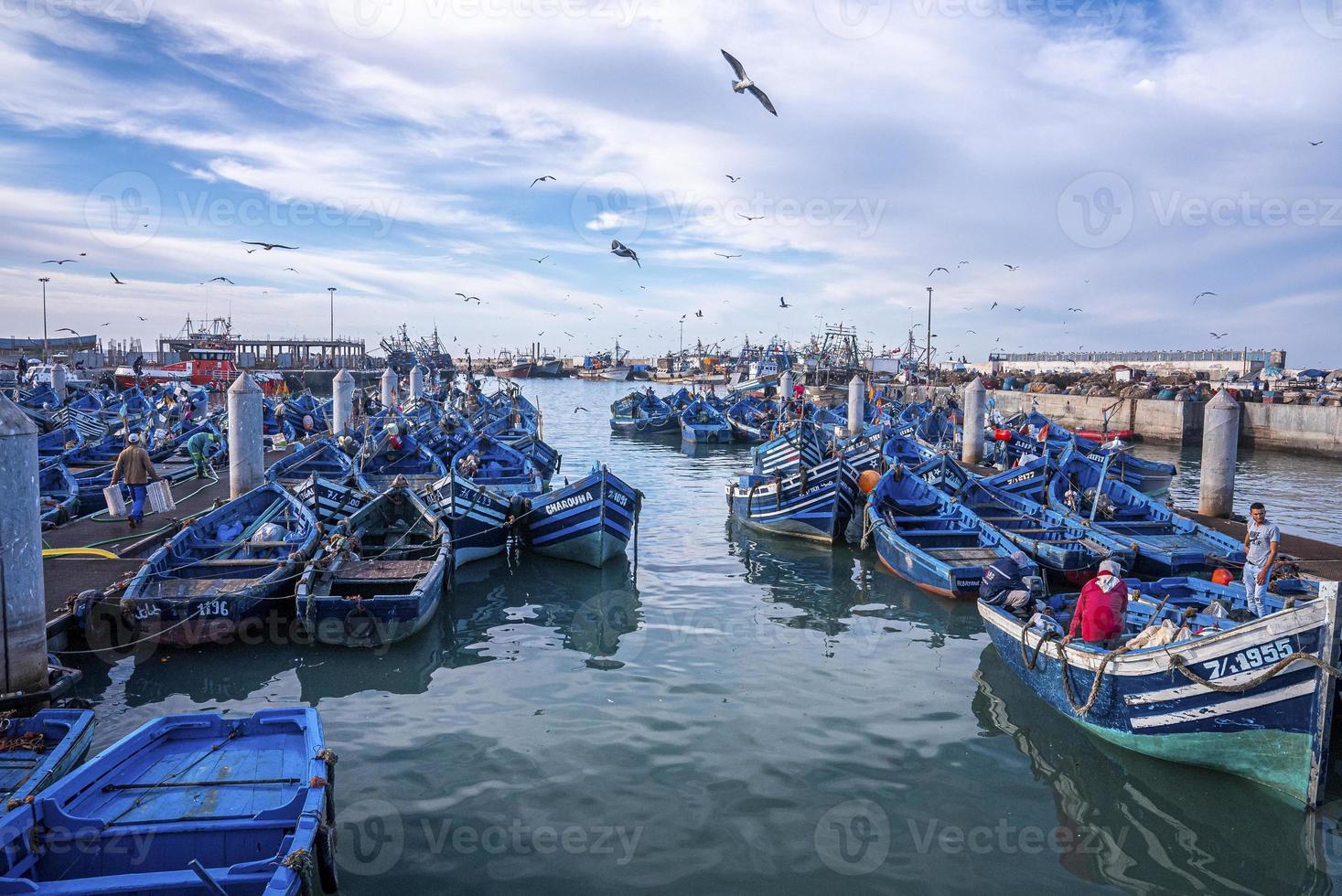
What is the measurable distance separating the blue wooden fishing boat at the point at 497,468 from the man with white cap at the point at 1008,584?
11512 mm

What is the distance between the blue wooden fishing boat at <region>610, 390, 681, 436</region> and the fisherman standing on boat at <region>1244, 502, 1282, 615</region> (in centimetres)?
3682

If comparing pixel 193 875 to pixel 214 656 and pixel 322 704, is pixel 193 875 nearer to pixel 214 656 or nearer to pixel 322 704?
pixel 322 704

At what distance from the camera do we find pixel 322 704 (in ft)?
34.5

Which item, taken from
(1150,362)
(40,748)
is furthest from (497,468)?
(1150,362)

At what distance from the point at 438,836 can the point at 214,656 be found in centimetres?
627

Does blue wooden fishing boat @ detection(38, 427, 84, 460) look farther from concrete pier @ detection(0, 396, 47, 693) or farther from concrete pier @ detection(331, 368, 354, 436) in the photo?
concrete pier @ detection(0, 396, 47, 693)

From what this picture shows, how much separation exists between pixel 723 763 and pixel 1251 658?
5.19 metres

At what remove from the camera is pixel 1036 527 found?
17.9 meters

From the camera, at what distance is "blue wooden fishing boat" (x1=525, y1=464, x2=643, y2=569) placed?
16984 mm

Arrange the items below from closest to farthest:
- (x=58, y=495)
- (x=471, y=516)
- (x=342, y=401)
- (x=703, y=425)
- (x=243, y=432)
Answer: (x=471, y=516), (x=243, y=432), (x=58, y=495), (x=342, y=401), (x=703, y=425)

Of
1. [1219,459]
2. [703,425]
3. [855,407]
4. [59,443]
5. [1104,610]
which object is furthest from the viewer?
[703,425]

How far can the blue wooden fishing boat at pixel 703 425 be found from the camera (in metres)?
43.3

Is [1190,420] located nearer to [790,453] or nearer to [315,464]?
[790,453]

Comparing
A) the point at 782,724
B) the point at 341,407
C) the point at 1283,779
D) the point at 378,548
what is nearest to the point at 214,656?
the point at 378,548
